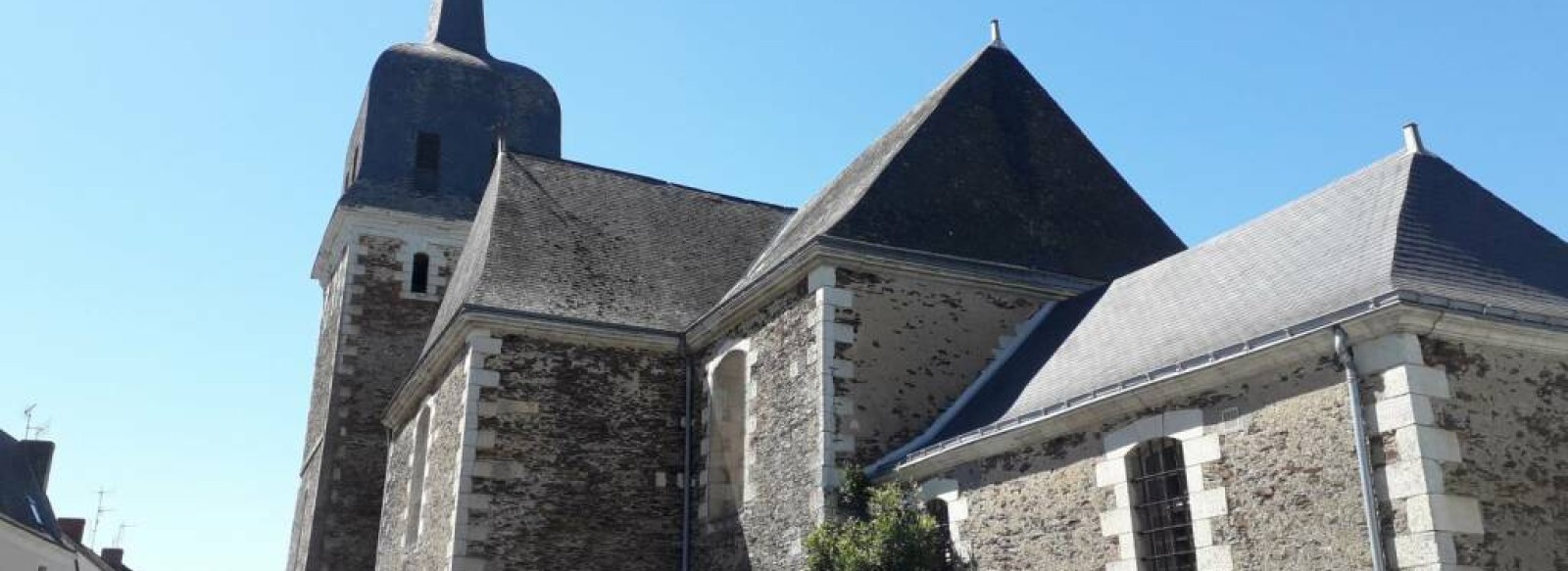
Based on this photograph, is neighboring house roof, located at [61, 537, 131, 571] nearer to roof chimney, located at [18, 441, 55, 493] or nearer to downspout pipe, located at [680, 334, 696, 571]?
A: roof chimney, located at [18, 441, 55, 493]

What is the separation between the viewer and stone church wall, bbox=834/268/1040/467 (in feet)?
36.0

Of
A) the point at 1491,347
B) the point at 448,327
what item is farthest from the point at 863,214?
the point at 1491,347

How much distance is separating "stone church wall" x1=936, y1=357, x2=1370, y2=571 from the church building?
0.02m

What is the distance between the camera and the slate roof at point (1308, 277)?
25.9ft

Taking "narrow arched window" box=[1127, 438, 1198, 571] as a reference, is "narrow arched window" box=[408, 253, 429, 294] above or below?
above

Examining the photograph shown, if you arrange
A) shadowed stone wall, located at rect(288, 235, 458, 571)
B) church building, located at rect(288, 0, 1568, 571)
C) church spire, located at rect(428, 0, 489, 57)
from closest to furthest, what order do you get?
church building, located at rect(288, 0, 1568, 571) < shadowed stone wall, located at rect(288, 235, 458, 571) < church spire, located at rect(428, 0, 489, 57)

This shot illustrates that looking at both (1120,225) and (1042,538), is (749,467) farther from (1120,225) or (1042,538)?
(1120,225)

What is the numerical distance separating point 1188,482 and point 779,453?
444 centimetres

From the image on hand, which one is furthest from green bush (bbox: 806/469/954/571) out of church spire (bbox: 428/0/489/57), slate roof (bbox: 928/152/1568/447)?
church spire (bbox: 428/0/489/57)

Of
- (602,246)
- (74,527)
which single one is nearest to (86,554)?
(74,527)

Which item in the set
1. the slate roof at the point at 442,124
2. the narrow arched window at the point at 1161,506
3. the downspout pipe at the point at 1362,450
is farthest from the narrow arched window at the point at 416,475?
the downspout pipe at the point at 1362,450

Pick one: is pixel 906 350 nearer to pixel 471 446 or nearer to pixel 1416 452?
pixel 471 446

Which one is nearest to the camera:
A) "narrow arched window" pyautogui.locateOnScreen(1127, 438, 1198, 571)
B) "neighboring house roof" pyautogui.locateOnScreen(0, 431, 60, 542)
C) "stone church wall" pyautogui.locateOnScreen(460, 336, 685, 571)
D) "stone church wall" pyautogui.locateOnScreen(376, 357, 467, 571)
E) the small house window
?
"narrow arched window" pyautogui.locateOnScreen(1127, 438, 1198, 571)

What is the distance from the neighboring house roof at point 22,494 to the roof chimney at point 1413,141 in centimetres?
2220
